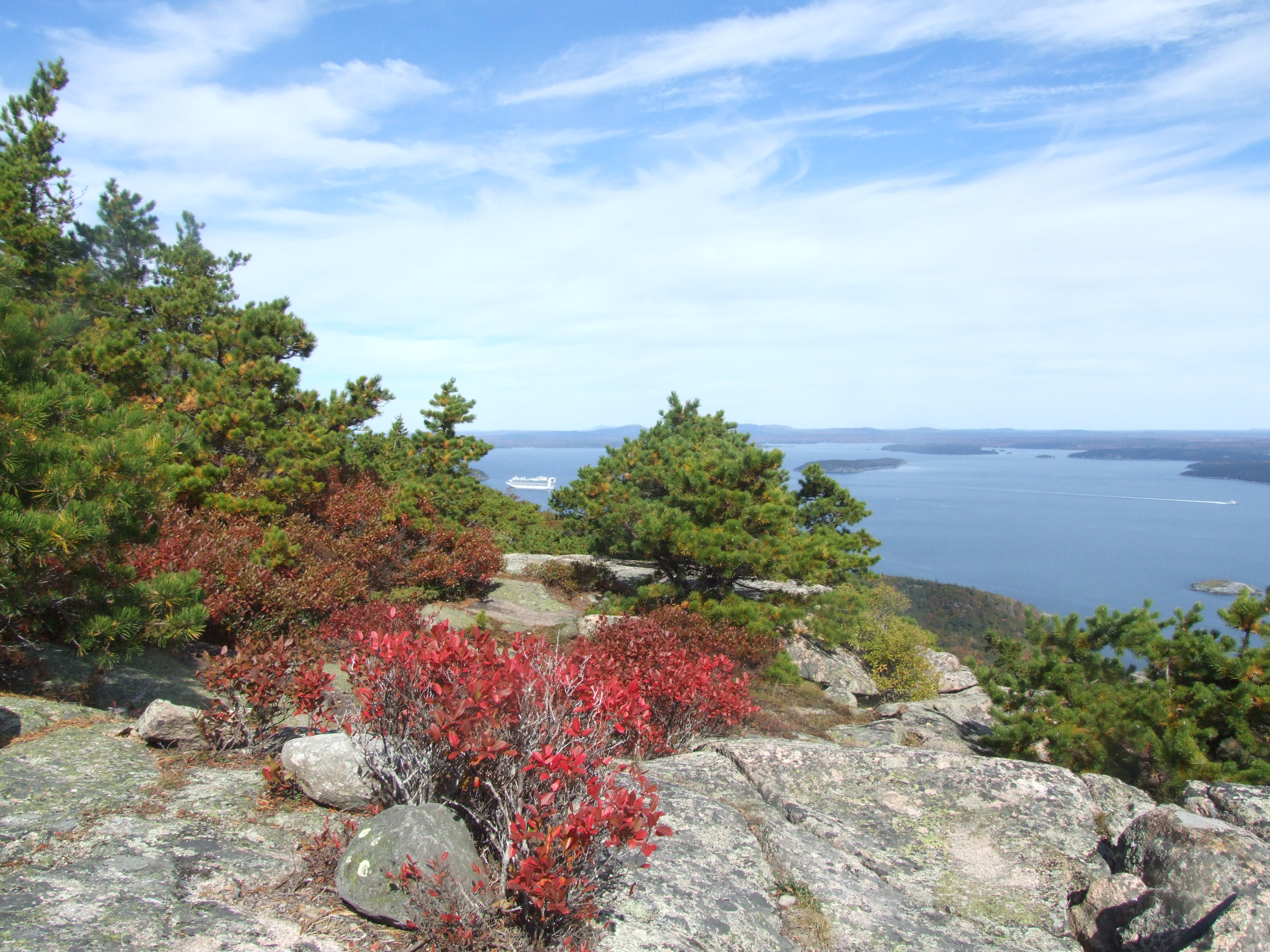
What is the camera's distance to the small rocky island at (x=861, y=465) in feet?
363

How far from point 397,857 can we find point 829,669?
40.1 ft

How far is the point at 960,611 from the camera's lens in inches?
1933

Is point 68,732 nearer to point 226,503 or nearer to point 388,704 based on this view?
point 388,704

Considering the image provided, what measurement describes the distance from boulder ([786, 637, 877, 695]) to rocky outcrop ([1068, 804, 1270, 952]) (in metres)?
9.00

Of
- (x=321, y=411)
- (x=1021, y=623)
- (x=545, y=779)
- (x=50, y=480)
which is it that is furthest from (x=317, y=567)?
(x=1021, y=623)

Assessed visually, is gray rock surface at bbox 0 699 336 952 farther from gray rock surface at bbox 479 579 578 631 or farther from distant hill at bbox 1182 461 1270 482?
distant hill at bbox 1182 461 1270 482

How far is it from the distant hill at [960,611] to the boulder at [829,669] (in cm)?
2911

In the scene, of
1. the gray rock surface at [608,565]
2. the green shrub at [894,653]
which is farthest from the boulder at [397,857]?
the green shrub at [894,653]

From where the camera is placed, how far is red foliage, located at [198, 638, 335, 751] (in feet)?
14.3

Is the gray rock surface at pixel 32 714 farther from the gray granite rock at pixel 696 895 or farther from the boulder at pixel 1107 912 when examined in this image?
the boulder at pixel 1107 912

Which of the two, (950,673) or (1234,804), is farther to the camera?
(950,673)

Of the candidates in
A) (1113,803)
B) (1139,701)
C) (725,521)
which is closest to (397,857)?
(1113,803)

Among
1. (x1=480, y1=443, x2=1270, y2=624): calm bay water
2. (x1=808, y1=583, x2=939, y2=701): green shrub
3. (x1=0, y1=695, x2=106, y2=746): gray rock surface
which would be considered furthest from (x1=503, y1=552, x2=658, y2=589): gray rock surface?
(x1=0, y1=695, x2=106, y2=746): gray rock surface

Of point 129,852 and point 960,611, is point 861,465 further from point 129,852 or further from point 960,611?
point 129,852
